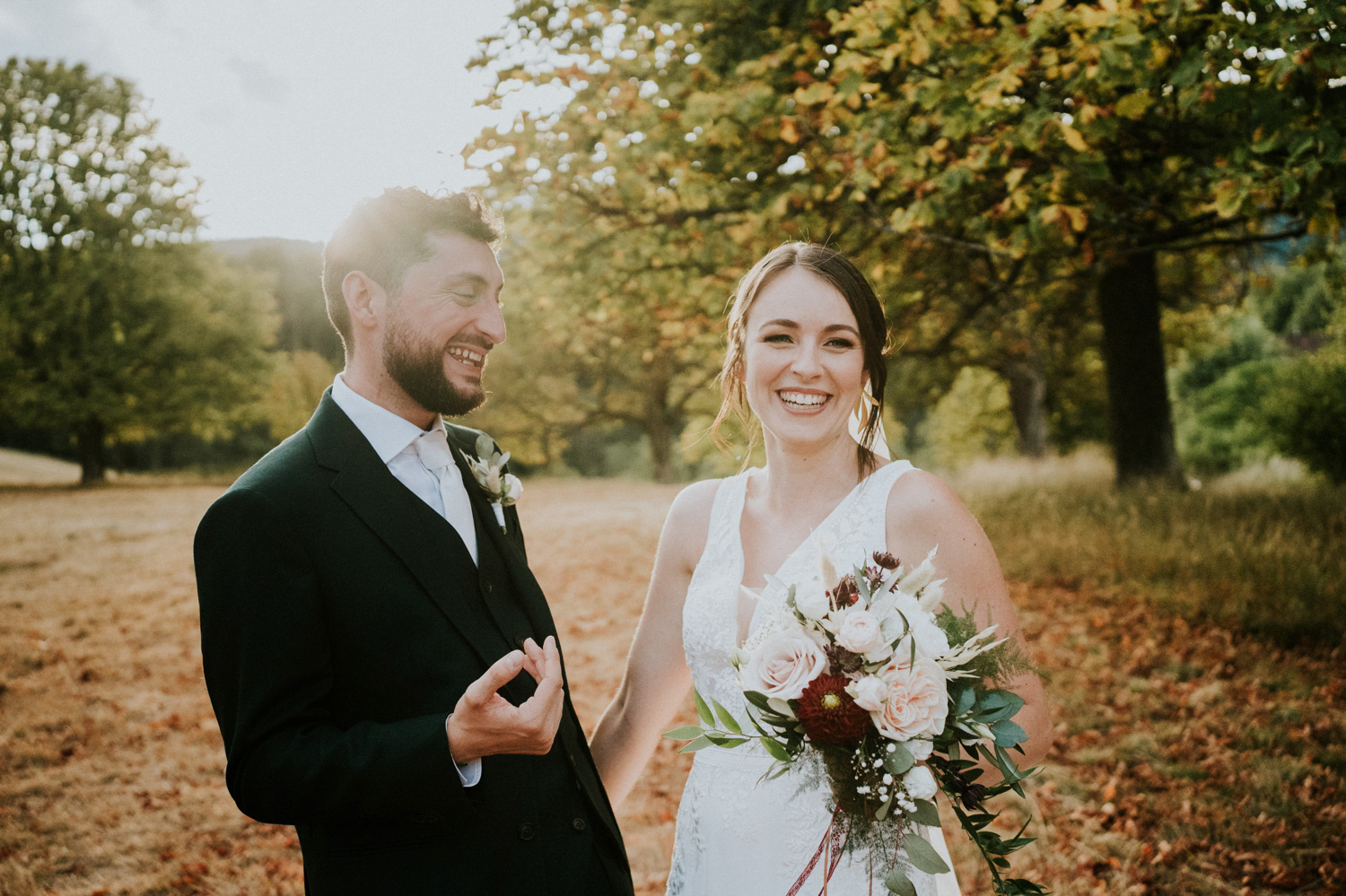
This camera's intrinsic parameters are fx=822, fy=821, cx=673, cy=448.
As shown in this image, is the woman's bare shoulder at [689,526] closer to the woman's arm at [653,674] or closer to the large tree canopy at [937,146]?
the woman's arm at [653,674]

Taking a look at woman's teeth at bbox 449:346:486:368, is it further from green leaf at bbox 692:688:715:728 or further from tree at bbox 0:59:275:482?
tree at bbox 0:59:275:482

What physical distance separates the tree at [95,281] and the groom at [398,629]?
32728mm

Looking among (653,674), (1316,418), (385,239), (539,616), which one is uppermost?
(385,239)

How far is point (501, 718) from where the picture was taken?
184cm

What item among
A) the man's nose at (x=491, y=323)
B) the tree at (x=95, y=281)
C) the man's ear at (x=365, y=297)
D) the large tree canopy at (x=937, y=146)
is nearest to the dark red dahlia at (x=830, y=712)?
the man's nose at (x=491, y=323)

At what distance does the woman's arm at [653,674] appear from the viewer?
2811 mm

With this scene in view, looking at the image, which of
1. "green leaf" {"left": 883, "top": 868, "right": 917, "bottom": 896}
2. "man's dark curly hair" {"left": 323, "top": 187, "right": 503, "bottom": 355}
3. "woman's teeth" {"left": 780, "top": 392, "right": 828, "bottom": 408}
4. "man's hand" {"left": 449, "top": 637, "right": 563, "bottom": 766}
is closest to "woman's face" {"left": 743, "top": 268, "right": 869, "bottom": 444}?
"woman's teeth" {"left": 780, "top": 392, "right": 828, "bottom": 408}

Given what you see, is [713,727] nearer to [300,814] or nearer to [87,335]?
[300,814]

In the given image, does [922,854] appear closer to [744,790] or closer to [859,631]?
[859,631]

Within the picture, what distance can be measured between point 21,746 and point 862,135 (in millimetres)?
8410

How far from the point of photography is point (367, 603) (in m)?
2.04

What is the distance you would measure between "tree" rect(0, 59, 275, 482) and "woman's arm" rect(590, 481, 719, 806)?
1295 inches

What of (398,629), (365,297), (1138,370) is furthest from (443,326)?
(1138,370)

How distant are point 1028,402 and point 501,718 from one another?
73.9 ft
